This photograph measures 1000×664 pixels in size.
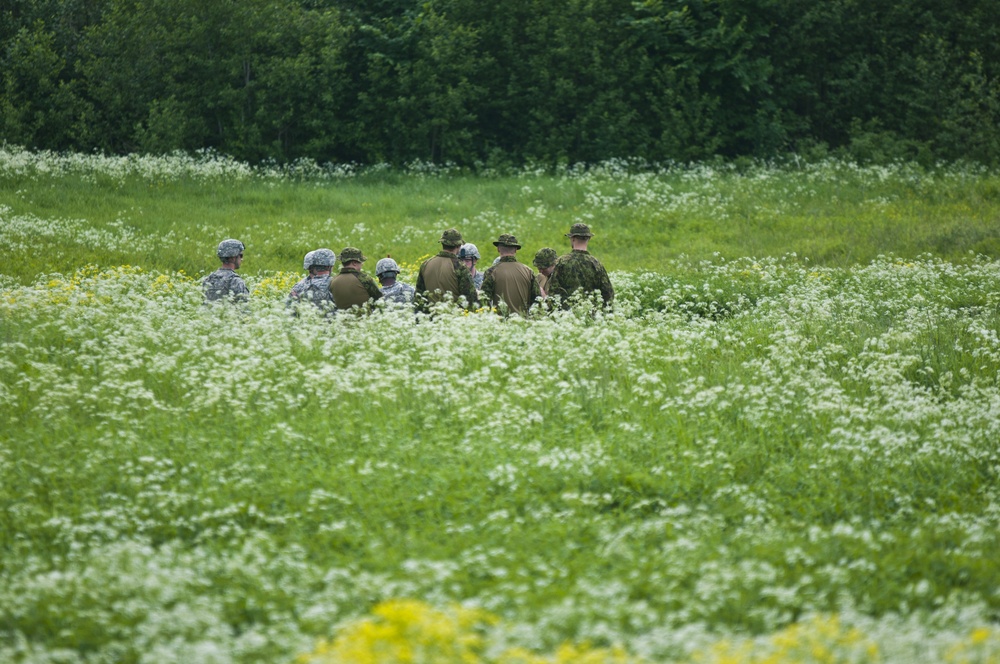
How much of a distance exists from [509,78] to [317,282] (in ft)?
78.2

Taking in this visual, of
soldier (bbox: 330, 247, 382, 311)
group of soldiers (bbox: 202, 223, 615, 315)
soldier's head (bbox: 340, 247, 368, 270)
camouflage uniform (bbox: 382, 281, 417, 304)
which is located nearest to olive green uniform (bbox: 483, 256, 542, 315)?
group of soldiers (bbox: 202, 223, 615, 315)

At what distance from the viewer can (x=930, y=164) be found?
28.5m

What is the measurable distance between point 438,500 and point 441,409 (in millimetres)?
1797

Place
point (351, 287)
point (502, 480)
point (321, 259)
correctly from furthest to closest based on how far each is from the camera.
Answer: point (321, 259)
point (351, 287)
point (502, 480)

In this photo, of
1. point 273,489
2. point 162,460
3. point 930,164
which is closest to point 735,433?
point 273,489

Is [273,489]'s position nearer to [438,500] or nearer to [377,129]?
[438,500]

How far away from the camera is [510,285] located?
12906 millimetres

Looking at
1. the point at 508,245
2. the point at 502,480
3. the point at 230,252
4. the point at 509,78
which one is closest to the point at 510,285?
the point at 508,245

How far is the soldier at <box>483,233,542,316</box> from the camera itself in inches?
508

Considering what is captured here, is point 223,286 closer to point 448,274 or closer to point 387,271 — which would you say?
point 387,271

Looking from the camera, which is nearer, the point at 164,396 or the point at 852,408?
the point at 852,408

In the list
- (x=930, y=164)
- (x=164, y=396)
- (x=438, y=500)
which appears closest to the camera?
(x=438, y=500)

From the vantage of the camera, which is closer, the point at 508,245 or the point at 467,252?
the point at 508,245

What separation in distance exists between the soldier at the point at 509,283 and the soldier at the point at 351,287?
1.49 metres
